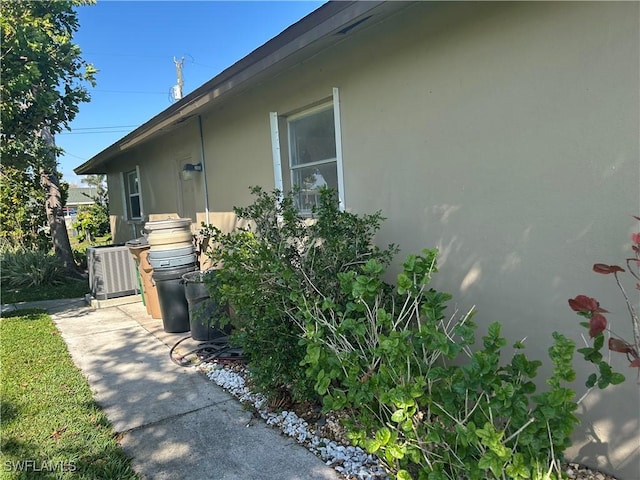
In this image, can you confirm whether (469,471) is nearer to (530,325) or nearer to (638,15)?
(530,325)

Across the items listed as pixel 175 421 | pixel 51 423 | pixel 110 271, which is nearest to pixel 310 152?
pixel 175 421

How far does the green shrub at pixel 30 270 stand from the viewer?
9820 millimetres

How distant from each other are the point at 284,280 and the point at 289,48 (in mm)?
1917

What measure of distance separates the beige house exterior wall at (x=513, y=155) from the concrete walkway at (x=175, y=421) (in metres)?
1.66

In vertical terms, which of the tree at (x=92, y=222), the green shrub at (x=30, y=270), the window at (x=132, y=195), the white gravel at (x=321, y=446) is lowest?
the white gravel at (x=321, y=446)

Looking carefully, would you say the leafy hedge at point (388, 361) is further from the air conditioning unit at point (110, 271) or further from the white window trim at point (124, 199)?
the white window trim at point (124, 199)

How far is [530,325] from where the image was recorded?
2670mm

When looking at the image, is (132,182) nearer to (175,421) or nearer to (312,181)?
(312,181)

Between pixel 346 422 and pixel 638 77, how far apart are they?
→ 2.36 meters

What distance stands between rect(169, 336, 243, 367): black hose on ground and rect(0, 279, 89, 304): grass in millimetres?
5341

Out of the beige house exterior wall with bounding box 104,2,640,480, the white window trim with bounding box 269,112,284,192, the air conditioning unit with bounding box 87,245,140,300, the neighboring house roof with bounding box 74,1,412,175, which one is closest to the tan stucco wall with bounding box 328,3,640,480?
the beige house exterior wall with bounding box 104,2,640,480

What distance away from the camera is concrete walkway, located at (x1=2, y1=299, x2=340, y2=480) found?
8.77 ft

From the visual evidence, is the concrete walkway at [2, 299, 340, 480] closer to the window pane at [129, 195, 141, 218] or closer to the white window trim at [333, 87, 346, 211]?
the white window trim at [333, 87, 346, 211]

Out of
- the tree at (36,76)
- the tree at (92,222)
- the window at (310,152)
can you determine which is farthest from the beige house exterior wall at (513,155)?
the tree at (92,222)
